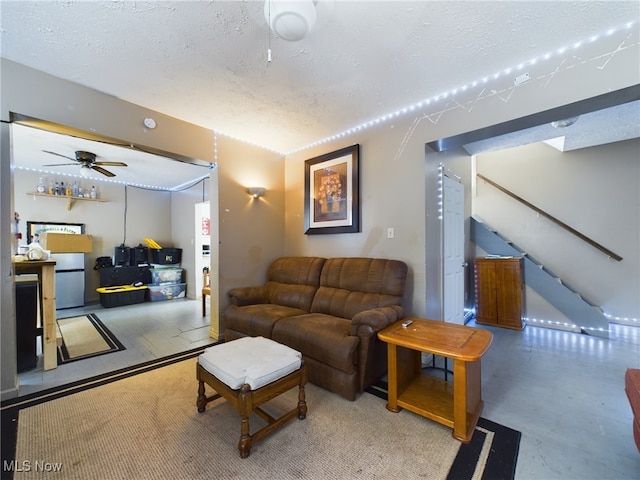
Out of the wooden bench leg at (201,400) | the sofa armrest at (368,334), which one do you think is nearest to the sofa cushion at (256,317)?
the wooden bench leg at (201,400)

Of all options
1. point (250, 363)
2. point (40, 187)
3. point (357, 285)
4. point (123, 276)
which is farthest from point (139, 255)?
point (250, 363)

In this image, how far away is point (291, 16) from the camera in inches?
54.9

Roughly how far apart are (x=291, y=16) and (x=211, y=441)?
2.49 m

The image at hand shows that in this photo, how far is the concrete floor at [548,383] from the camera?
1426mm

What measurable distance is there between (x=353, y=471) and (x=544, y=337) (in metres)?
3.38

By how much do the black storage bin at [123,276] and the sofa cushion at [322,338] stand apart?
4.66 metres

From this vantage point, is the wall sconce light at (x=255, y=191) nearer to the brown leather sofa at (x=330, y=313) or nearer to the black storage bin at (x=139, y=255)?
the brown leather sofa at (x=330, y=313)

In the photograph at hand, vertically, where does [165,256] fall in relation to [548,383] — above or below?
above

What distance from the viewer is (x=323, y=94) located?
2.44m

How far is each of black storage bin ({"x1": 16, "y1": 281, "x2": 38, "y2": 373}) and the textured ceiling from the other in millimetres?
1946

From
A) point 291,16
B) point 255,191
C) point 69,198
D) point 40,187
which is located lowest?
point 255,191

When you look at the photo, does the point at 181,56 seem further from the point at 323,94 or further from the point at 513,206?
the point at 513,206

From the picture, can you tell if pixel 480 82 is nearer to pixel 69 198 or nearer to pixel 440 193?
pixel 440 193

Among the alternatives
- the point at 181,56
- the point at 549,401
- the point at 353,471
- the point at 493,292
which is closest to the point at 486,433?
the point at 549,401
